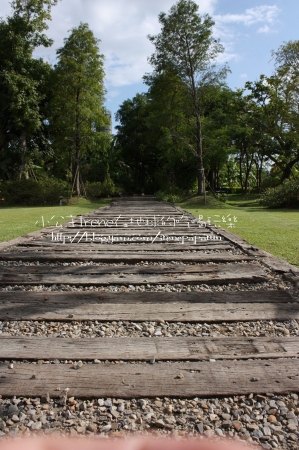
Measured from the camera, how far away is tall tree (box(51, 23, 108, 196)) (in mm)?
18141

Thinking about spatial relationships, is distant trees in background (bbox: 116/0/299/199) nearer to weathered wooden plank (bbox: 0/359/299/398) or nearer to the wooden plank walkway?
the wooden plank walkway

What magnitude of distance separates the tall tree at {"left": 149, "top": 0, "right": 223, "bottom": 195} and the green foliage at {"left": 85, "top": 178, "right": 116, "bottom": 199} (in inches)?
272

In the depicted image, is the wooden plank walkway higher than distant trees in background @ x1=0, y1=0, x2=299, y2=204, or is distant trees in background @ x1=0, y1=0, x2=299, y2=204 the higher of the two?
distant trees in background @ x1=0, y1=0, x2=299, y2=204

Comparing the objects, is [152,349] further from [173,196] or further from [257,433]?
[173,196]

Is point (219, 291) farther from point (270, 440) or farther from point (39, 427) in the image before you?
point (39, 427)

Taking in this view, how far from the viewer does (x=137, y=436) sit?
1378 mm

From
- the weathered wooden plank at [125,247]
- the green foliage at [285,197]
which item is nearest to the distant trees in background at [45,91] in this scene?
the green foliage at [285,197]

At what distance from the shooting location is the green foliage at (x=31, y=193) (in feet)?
56.2

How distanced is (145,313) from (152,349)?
552 millimetres

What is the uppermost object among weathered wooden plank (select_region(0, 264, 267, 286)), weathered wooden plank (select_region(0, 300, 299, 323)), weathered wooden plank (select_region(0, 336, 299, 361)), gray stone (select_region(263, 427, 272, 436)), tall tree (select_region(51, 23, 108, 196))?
tall tree (select_region(51, 23, 108, 196))

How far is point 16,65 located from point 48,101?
2.53 metres

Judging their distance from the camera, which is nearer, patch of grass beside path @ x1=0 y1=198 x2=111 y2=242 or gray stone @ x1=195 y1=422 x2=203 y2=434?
gray stone @ x1=195 y1=422 x2=203 y2=434

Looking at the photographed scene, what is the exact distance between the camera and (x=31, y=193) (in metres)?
17.1

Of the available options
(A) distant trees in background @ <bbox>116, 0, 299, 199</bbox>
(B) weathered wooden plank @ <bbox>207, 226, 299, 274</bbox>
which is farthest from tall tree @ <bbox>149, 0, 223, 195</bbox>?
(B) weathered wooden plank @ <bbox>207, 226, 299, 274</bbox>
